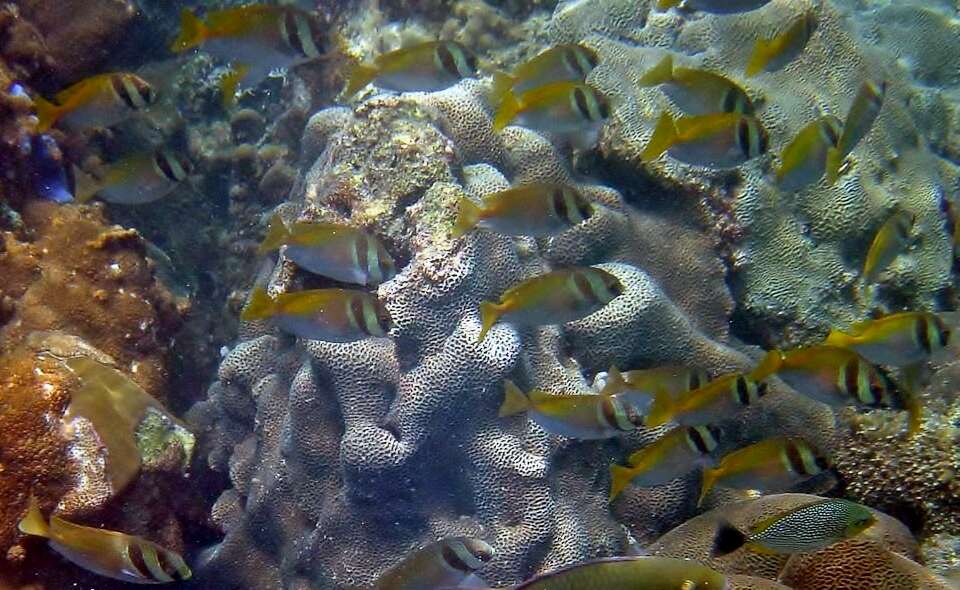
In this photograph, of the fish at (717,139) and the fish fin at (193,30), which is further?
the fish at (717,139)

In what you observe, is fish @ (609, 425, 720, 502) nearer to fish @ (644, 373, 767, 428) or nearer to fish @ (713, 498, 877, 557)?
fish @ (644, 373, 767, 428)

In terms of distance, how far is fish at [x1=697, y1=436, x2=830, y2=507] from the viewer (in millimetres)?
3281

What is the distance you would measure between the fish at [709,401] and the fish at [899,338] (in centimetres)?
52

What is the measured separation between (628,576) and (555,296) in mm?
1923

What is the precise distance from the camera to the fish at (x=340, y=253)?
3268 mm

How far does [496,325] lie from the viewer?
418 centimetres

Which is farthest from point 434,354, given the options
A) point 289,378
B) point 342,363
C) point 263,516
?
point 263,516

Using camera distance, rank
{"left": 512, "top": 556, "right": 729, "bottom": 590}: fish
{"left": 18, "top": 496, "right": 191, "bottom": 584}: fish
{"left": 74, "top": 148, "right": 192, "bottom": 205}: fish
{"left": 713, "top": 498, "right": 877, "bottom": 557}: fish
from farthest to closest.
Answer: {"left": 74, "top": 148, "right": 192, "bottom": 205}: fish, {"left": 18, "top": 496, "right": 191, "bottom": 584}: fish, {"left": 713, "top": 498, "right": 877, "bottom": 557}: fish, {"left": 512, "top": 556, "right": 729, "bottom": 590}: fish

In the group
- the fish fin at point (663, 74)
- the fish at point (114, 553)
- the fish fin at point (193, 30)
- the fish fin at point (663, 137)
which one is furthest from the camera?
the fish fin at point (663, 74)

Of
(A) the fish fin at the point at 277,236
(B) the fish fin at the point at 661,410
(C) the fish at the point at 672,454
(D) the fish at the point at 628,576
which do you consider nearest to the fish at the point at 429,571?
(C) the fish at the point at 672,454

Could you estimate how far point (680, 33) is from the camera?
6.44 meters

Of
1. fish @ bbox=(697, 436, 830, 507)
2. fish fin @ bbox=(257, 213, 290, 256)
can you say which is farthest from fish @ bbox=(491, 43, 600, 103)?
fish @ bbox=(697, 436, 830, 507)

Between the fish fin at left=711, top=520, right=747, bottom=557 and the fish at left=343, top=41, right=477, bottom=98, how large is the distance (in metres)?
3.01

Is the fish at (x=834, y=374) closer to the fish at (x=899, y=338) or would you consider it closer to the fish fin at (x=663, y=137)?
the fish at (x=899, y=338)
